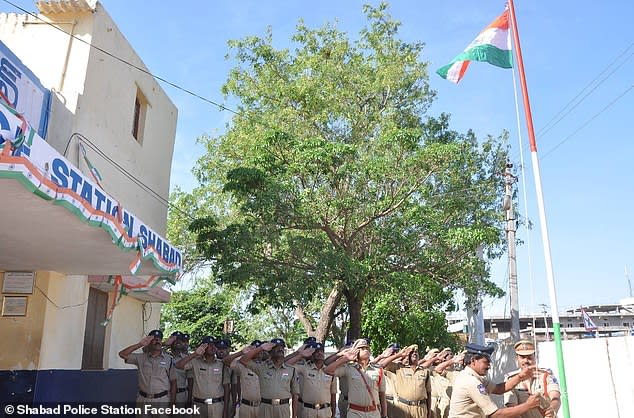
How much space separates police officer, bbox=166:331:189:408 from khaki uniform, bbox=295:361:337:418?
167 centimetres

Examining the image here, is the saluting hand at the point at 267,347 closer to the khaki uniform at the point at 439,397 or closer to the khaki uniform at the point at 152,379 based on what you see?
the khaki uniform at the point at 152,379

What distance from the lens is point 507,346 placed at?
40.3 ft

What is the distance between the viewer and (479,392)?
5027mm

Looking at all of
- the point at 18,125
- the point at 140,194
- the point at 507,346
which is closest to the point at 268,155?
the point at 140,194

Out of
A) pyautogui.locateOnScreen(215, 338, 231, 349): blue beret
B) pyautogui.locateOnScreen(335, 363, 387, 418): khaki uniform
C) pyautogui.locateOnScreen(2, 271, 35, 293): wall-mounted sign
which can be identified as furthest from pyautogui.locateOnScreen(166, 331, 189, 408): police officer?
pyautogui.locateOnScreen(335, 363, 387, 418): khaki uniform

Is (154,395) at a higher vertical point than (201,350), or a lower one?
lower

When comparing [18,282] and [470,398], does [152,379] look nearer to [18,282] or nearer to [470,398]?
[18,282]

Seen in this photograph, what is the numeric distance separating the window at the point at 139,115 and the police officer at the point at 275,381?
5.25m

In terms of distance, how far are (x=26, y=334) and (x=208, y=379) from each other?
2.50m

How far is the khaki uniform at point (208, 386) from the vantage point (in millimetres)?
7871

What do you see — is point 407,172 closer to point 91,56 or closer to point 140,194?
point 140,194

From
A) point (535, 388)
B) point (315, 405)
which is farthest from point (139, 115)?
point (535, 388)

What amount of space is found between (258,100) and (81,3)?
31.2ft

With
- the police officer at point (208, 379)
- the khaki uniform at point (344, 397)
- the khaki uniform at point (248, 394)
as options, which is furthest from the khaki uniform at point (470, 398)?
the police officer at point (208, 379)
